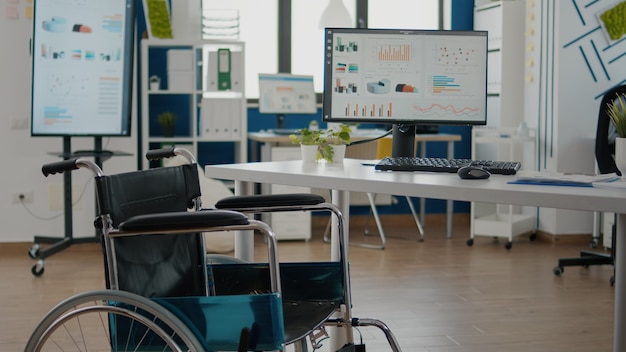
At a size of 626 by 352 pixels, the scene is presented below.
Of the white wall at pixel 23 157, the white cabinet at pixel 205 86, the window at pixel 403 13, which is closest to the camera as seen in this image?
the white wall at pixel 23 157

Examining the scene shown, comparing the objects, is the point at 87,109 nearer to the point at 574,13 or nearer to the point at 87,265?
the point at 87,265

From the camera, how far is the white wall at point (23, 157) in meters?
5.45

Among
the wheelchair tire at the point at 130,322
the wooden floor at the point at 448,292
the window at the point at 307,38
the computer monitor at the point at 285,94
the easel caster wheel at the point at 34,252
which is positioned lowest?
the wooden floor at the point at 448,292

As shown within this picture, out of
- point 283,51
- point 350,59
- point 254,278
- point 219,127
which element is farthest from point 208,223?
point 283,51

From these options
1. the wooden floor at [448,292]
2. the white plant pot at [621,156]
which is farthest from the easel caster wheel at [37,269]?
the white plant pot at [621,156]

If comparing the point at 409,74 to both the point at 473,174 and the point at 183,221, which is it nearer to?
the point at 473,174

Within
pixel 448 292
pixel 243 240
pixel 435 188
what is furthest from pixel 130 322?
pixel 448 292

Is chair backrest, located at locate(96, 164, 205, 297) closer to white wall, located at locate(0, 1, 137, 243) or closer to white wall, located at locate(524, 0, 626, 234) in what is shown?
white wall, located at locate(0, 1, 137, 243)

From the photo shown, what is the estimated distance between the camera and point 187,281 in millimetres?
2209

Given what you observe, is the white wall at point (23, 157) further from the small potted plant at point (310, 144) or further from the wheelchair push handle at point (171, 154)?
the wheelchair push handle at point (171, 154)

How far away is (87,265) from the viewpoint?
4918 millimetres

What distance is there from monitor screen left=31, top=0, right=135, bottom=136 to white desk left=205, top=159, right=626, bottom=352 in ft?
7.88

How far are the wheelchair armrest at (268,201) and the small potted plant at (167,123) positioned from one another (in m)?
3.69

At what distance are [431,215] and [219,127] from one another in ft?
6.28
